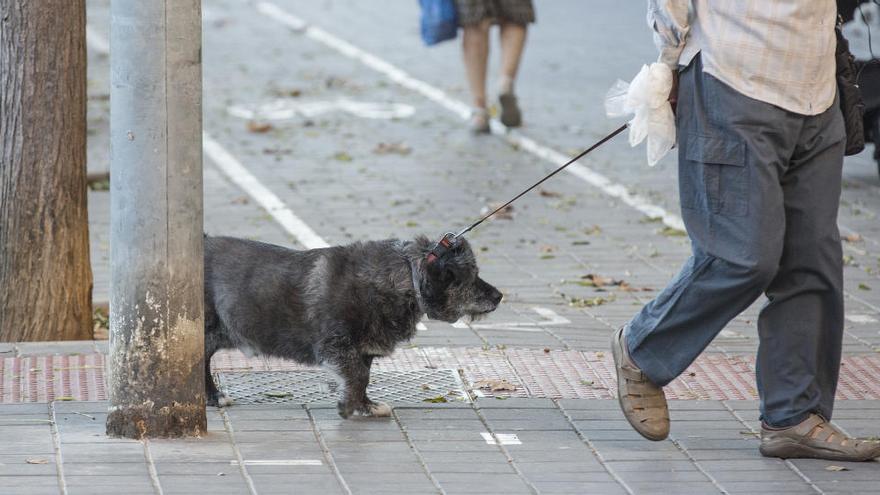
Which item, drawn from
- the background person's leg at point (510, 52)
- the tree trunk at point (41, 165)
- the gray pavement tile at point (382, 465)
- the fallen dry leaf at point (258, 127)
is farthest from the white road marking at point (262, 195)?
the gray pavement tile at point (382, 465)

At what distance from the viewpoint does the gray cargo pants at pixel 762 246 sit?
503 cm

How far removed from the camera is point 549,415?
5.79 meters

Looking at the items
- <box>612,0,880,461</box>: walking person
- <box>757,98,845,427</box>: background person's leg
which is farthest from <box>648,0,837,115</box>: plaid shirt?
<box>757,98,845,427</box>: background person's leg

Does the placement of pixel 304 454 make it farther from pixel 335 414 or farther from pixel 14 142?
pixel 14 142

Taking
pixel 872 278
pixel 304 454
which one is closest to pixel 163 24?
pixel 304 454

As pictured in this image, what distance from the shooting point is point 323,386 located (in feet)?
20.5

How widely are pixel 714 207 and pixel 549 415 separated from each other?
3.72 ft

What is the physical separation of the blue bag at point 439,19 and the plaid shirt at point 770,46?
773cm

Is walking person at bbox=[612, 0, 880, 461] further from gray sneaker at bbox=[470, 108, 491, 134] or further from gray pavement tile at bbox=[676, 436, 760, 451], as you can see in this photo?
gray sneaker at bbox=[470, 108, 491, 134]

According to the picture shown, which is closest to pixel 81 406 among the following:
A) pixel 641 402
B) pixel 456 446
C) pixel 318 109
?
pixel 456 446

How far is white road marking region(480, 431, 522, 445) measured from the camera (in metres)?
5.42

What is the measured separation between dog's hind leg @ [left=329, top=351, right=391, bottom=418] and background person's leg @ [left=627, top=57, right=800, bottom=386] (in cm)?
112

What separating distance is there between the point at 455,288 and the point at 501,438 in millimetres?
576

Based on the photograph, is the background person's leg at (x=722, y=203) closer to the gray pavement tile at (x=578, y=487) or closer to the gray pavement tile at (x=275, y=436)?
the gray pavement tile at (x=578, y=487)
